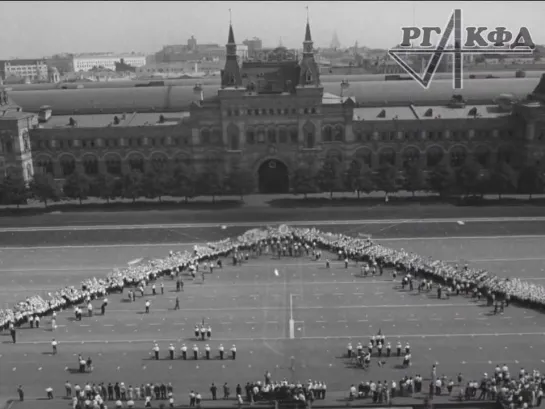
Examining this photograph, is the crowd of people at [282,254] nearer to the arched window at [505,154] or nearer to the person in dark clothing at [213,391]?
A: the person in dark clothing at [213,391]

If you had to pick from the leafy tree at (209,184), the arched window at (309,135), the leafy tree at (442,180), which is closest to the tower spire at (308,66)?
the arched window at (309,135)

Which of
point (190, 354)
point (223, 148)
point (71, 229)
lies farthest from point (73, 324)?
point (223, 148)

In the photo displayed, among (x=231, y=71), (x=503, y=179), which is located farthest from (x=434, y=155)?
(x=231, y=71)

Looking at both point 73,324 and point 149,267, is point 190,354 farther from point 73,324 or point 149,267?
point 149,267

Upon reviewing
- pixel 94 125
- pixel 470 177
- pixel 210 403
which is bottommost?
pixel 210 403

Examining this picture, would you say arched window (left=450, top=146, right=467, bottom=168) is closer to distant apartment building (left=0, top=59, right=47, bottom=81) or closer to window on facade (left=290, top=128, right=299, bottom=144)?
window on facade (left=290, top=128, right=299, bottom=144)

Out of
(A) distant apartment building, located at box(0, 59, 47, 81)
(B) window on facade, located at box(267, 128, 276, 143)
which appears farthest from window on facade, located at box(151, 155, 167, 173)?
(A) distant apartment building, located at box(0, 59, 47, 81)

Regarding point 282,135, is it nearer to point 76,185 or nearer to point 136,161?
point 136,161
